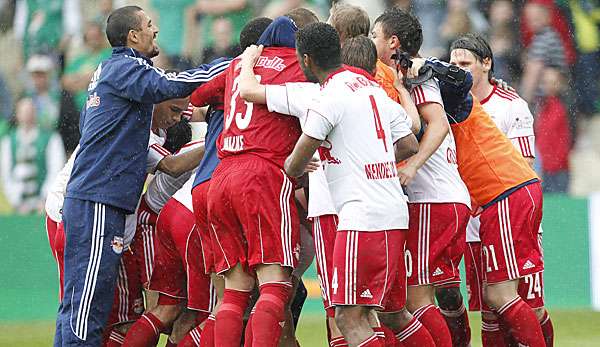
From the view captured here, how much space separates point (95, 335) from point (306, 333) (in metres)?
3.84

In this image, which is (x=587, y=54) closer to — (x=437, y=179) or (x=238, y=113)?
(x=437, y=179)

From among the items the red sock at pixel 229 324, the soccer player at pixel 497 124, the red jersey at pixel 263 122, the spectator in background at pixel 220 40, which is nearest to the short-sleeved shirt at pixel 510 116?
the soccer player at pixel 497 124

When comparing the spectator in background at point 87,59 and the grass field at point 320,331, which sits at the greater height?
the spectator in background at point 87,59

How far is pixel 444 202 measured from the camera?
7219 millimetres

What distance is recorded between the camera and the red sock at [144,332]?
753 cm

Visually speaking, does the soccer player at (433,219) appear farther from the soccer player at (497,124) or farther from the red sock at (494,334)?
the red sock at (494,334)

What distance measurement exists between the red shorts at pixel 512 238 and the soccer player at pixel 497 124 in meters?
0.17

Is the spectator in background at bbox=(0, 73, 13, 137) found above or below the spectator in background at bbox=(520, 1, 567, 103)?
below

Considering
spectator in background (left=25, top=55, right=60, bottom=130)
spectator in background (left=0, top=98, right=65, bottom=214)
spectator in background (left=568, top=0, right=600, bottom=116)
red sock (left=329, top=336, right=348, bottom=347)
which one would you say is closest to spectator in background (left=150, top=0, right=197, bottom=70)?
spectator in background (left=25, top=55, right=60, bottom=130)

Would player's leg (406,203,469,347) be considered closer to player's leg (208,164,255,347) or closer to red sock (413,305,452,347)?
red sock (413,305,452,347)

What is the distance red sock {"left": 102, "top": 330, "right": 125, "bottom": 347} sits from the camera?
25.9 feet

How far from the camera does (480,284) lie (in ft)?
26.0

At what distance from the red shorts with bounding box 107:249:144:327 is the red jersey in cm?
132

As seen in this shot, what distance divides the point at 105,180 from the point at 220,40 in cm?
604
